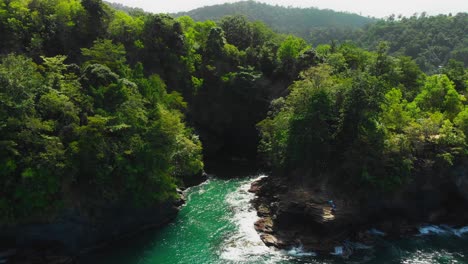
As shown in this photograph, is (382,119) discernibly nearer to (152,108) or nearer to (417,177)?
(417,177)

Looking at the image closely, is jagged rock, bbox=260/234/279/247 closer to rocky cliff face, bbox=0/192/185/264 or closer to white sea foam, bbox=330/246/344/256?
white sea foam, bbox=330/246/344/256

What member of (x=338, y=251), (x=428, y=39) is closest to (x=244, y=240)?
(x=338, y=251)

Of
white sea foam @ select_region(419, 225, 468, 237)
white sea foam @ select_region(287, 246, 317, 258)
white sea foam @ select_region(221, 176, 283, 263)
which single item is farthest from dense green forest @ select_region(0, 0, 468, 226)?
white sea foam @ select_region(287, 246, 317, 258)

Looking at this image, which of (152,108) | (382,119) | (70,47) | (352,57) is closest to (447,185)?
(382,119)

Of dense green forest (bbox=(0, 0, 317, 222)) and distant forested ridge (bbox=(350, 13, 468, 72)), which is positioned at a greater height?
distant forested ridge (bbox=(350, 13, 468, 72))

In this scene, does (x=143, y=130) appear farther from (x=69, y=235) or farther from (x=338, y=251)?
(x=338, y=251)
